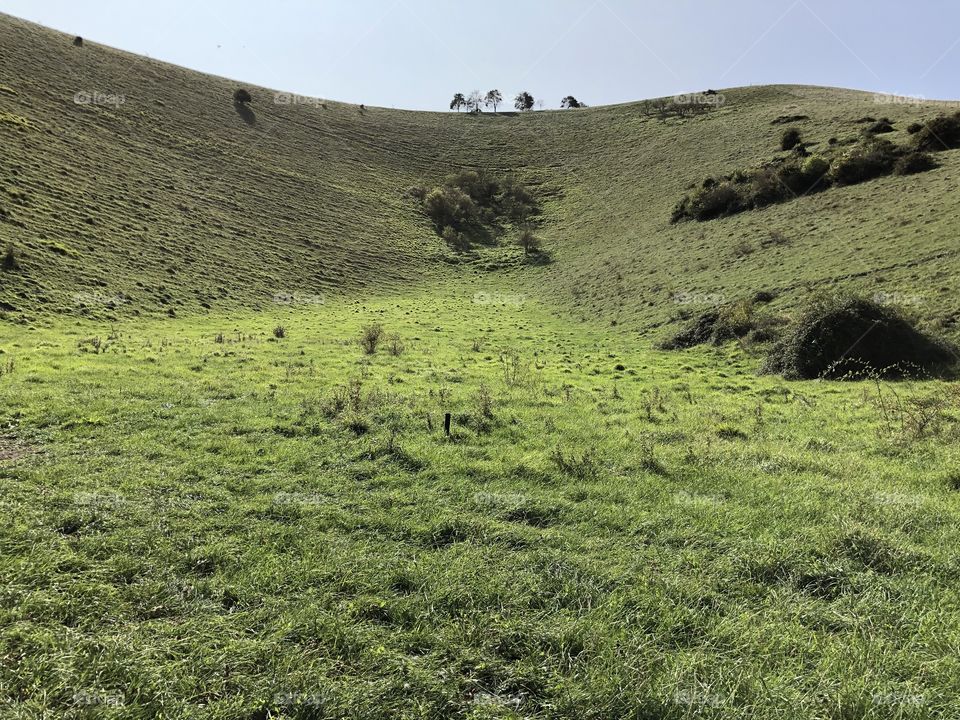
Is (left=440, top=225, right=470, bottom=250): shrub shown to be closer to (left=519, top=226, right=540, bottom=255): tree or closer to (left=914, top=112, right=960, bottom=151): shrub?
(left=519, top=226, right=540, bottom=255): tree

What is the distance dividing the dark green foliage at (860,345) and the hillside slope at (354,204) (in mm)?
2269

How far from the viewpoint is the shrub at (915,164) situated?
35625 millimetres

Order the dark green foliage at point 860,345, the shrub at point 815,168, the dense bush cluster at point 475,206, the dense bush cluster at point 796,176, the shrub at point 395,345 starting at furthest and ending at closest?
the dense bush cluster at point 475,206 → the shrub at point 815,168 → the dense bush cluster at point 796,176 → the shrub at point 395,345 → the dark green foliage at point 860,345

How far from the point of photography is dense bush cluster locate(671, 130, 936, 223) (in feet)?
126

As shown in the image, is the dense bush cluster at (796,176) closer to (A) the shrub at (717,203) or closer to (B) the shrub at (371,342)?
(A) the shrub at (717,203)

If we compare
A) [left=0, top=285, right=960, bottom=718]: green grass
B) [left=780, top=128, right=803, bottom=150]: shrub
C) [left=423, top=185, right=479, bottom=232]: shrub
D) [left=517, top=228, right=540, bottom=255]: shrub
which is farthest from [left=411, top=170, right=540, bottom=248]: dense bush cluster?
[left=0, top=285, right=960, bottom=718]: green grass

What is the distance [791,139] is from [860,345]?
50.8 metres

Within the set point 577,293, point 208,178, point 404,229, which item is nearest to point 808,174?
point 577,293

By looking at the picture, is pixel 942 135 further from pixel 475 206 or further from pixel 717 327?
pixel 475 206

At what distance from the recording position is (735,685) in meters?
4.13

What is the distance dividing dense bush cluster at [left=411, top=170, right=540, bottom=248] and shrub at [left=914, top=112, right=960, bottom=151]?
140 ft

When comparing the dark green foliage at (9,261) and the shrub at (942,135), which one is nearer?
the dark green foliage at (9,261)

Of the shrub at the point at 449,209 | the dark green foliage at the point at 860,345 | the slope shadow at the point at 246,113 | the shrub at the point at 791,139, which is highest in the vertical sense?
the slope shadow at the point at 246,113

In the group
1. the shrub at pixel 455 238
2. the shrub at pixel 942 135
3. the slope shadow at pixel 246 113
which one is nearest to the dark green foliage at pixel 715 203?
the shrub at pixel 942 135
